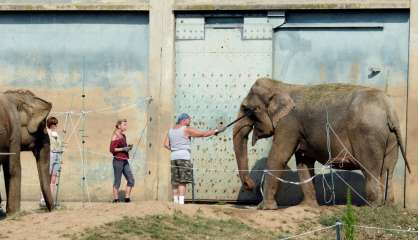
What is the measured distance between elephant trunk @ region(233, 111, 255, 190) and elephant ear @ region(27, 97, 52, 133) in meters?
3.33

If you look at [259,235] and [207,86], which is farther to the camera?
[207,86]

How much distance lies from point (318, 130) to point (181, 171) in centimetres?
235

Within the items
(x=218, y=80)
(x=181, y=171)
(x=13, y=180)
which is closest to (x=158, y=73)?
(x=218, y=80)

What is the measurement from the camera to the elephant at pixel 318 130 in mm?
18344

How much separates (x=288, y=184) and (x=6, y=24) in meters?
6.13

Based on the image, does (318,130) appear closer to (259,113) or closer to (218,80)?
(259,113)

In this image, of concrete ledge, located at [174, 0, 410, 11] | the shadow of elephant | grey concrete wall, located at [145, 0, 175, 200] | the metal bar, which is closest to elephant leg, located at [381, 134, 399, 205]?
the shadow of elephant

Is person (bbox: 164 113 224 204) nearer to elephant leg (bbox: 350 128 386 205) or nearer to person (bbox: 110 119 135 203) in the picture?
person (bbox: 110 119 135 203)

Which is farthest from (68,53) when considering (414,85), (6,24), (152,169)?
(414,85)

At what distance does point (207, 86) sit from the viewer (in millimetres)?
21625

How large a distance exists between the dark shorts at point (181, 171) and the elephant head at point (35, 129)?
2057 millimetres

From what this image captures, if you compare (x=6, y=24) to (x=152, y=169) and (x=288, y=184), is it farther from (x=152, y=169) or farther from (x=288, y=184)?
(x=288, y=184)

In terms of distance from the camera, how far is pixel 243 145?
20.2m

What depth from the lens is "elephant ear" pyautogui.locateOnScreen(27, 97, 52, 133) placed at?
1889 cm
